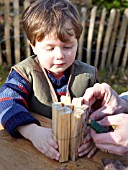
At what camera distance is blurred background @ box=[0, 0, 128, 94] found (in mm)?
4484

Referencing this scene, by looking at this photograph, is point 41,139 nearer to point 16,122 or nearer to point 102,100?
point 16,122

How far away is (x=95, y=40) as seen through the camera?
195 inches

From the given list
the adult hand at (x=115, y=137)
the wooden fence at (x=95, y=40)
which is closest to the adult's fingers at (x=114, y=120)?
the adult hand at (x=115, y=137)

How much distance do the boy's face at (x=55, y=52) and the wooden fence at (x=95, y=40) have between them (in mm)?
2728

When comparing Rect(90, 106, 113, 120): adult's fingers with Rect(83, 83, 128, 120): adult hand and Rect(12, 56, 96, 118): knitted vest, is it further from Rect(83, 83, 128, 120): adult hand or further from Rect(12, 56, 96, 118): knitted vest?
Rect(12, 56, 96, 118): knitted vest

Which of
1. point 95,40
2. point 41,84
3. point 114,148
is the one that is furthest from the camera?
point 95,40

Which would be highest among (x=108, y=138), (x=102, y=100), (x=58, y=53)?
(x=58, y=53)

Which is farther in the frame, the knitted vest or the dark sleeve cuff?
the knitted vest

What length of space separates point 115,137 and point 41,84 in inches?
27.2

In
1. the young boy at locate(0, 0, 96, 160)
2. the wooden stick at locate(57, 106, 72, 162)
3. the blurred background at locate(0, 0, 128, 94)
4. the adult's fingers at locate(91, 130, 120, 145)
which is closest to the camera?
the wooden stick at locate(57, 106, 72, 162)

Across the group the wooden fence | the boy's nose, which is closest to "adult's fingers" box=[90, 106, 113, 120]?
the boy's nose

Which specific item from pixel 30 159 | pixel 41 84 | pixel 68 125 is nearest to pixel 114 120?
pixel 68 125

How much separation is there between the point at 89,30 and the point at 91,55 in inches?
21.3

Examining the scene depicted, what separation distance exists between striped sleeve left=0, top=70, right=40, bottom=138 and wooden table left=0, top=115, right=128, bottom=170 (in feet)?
0.23
